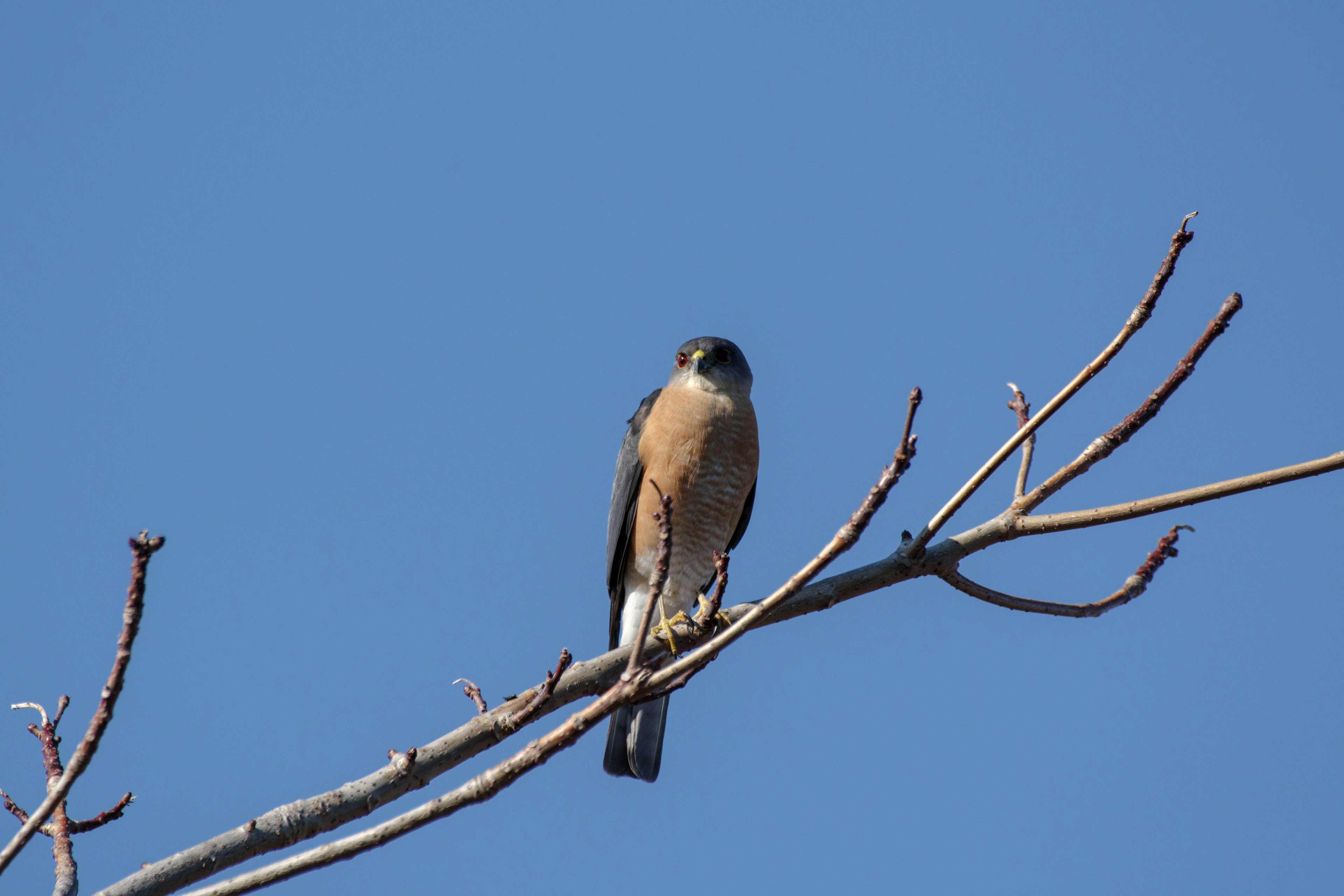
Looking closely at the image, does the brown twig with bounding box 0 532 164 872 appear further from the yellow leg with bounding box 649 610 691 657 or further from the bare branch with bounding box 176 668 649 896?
the yellow leg with bounding box 649 610 691 657

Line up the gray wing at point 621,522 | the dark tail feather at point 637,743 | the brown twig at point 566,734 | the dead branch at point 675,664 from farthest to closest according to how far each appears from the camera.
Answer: the gray wing at point 621,522 → the dark tail feather at point 637,743 → the dead branch at point 675,664 → the brown twig at point 566,734

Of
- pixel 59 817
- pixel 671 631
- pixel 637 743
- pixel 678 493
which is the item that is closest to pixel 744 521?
pixel 678 493

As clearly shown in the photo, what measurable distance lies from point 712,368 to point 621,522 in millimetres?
1253

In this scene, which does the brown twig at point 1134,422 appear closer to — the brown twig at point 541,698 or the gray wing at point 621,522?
the brown twig at point 541,698

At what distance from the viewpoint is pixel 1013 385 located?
14.4 feet

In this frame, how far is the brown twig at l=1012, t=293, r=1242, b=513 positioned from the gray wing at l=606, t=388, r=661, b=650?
3.42 meters

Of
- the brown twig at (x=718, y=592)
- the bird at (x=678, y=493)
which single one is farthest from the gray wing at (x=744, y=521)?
the brown twig at (x=718, y=592)

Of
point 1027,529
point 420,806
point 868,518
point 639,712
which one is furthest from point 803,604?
point 639,712

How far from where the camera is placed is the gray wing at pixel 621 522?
7094 millimetres

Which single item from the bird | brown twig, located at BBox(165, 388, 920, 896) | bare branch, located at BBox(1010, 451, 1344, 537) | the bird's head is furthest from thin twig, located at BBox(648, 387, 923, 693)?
the bird's head

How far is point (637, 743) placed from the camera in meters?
6.50

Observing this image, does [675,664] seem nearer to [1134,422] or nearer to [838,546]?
[838,546]

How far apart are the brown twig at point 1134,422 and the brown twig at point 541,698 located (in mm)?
1815

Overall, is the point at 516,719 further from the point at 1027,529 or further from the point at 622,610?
the point at 622,610
